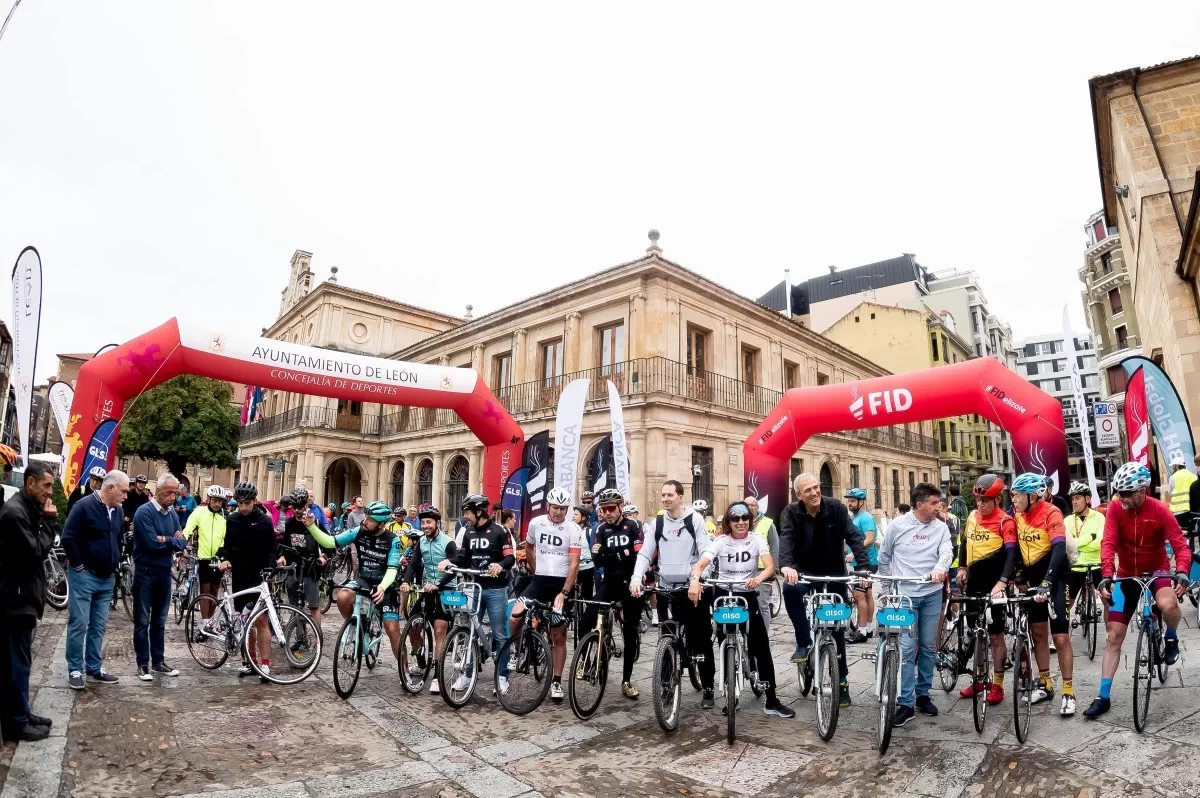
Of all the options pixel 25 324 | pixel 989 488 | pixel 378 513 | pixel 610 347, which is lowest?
pixel 378 513

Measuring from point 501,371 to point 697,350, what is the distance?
732 cm

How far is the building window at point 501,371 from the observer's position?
77.9 ft

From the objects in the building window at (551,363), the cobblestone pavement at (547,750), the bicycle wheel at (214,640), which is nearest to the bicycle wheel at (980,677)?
the cobblestone pavement at (547,750)

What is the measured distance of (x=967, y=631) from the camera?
5.87 m

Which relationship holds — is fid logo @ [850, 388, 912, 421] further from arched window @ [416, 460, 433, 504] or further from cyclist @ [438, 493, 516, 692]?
arched window @ [416, 460, 433, 504]

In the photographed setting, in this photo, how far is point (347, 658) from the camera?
5941 millimetres

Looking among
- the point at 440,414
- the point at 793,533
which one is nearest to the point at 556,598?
the point at 793,533

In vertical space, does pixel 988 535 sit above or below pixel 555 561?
above

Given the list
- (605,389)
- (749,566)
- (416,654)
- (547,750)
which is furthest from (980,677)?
A: (605,389)

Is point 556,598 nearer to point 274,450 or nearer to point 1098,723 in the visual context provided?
point 1098,723

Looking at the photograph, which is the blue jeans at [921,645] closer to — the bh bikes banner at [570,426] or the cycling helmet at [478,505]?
the cycling helmet at [478,505]

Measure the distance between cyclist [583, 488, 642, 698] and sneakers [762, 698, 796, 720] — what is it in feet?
3.88

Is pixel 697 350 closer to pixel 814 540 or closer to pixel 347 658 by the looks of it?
pixel 814 540

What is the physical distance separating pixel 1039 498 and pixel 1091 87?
1437cm
